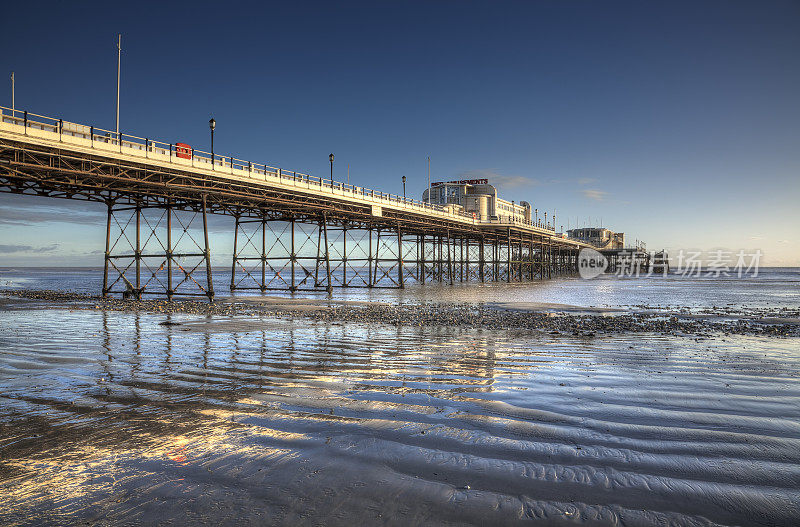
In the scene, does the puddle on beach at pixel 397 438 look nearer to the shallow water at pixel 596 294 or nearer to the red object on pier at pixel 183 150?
the red object on pier at pixel 183 150

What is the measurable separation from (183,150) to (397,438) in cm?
2188

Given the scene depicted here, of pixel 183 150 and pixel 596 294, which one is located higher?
pixel 183 150

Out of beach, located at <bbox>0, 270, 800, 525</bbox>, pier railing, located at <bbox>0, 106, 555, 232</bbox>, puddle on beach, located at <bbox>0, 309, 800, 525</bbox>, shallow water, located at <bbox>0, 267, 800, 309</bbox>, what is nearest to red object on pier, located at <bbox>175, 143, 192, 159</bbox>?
pier railing, located at <bbox>0, 106, 555, 232</bbox>

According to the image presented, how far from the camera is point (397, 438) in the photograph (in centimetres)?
413

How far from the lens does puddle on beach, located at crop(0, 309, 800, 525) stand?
2.88 metres

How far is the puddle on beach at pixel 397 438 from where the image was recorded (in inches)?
113

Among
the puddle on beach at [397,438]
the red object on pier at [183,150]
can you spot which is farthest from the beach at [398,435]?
the red object on pier at [183,150]

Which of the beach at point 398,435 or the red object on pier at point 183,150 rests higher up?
the red object on pier at point 183,150

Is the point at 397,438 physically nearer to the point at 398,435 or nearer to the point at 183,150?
the point at 398,435

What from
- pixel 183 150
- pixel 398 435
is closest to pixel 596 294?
pixel 183 150

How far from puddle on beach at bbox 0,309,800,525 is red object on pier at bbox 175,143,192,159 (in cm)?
1520

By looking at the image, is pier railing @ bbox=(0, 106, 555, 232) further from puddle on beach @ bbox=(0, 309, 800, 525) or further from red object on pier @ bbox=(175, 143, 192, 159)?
puddle on beach @ bbox=(0, 309, 800, 525)

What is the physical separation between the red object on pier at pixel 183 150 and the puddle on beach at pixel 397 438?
15.2m

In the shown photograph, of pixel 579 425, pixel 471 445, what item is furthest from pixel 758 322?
pixel 471 445
